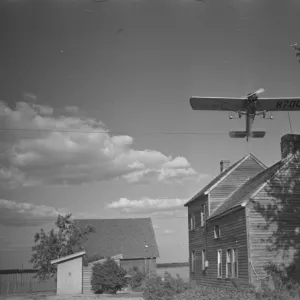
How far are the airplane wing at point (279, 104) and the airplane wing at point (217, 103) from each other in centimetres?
151

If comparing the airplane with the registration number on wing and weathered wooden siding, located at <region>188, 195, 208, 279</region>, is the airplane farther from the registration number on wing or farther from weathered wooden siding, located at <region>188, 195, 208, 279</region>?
weathered wooden siding, located at <region>188, 195, 208, 279</region>

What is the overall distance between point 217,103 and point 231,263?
11.1 metres

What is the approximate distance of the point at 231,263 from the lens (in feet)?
100

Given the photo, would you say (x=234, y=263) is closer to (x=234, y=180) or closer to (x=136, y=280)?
(x=234, y=180)

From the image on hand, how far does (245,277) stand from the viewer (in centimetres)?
2767

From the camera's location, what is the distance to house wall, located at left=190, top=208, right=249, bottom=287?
92.7 ft

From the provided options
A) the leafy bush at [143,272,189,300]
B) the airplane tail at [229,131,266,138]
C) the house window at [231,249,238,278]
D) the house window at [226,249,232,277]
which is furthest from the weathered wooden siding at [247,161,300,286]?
the leafy bush at [143,272,189,300]

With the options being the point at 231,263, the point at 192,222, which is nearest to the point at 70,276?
the point at 192,222

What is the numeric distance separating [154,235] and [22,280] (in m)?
20.5

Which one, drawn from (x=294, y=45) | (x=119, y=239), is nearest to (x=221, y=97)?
(x=294, y=45)

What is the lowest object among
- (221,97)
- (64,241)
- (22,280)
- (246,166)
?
(22,280)

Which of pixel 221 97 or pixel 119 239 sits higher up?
pixel 221 97

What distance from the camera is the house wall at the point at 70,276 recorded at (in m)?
40.3

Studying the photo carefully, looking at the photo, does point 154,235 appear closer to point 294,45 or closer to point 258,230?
point 258,230
